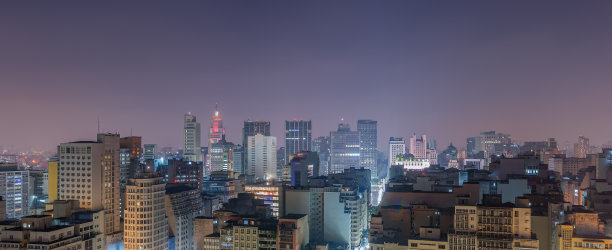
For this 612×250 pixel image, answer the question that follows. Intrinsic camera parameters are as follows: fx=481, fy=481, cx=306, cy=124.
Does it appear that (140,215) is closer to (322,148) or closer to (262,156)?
(262,156)

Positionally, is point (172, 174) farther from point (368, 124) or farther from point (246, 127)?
point (368, 124)

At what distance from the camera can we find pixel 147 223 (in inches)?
2051

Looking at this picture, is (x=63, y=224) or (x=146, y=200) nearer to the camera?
(x=63, y=224)

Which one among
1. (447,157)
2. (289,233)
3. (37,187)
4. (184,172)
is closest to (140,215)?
(289,233)

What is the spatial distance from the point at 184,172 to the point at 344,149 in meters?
103

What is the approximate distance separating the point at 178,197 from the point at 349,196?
94.3ft

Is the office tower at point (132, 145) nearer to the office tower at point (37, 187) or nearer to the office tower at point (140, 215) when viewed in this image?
the office tower at point (140, 215)

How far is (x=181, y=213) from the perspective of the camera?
61281 mm

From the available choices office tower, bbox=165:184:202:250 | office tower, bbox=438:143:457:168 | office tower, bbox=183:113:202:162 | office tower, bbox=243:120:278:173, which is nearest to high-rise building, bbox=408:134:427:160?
office tower, bbox=438:143:457:168

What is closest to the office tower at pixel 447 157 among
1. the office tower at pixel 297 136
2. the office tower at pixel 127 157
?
the office tower at pixel 297 136

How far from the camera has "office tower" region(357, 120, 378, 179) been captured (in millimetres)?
182125

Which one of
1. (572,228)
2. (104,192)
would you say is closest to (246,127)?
(104,192)

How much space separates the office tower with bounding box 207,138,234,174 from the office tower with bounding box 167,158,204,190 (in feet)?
179

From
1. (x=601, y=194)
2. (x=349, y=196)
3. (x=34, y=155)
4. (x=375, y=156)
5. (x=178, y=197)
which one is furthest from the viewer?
(x=375, y=156)
